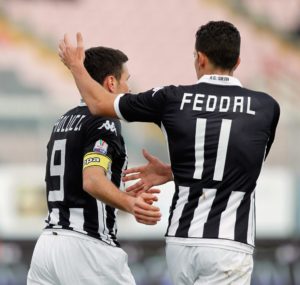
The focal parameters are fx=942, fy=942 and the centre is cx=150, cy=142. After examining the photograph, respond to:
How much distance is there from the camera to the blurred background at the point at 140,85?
430 inches

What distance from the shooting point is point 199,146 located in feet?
14.5

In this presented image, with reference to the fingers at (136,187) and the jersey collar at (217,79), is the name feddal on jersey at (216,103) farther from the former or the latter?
→ the fingers at (136,187)

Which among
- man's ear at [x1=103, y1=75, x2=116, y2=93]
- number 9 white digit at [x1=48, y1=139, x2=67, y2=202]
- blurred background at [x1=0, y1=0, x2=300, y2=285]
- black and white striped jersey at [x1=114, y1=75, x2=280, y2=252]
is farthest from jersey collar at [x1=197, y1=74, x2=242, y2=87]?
blurred background at [x1=0, y1=0, x2=300, y2=285]

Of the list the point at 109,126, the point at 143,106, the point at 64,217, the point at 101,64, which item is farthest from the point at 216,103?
the point at 64,217

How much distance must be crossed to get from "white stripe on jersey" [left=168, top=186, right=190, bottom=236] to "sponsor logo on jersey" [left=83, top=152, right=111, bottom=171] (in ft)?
1.73

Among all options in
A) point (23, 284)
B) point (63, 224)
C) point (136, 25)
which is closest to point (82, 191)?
point (63, 224)

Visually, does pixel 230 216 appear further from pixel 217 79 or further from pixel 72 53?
pixel 72 53

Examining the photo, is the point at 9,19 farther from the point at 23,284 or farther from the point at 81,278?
the point at 81,278

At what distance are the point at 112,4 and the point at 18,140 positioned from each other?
3184 mm

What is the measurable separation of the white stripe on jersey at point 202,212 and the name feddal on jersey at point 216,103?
39 centimetres

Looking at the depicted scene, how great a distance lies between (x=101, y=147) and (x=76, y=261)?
651 mm

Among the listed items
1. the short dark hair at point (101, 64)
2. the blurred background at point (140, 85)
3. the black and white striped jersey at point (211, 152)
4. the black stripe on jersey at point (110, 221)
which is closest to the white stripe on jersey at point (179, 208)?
the black and white striped jersey at point (211, 152)

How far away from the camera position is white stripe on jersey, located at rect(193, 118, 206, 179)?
442 centimetres

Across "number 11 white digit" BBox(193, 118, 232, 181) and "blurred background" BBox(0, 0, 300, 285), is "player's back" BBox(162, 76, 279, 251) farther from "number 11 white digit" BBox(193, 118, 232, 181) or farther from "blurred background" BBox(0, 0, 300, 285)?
"blurred background" BBox(0, 0, 300, 285)
